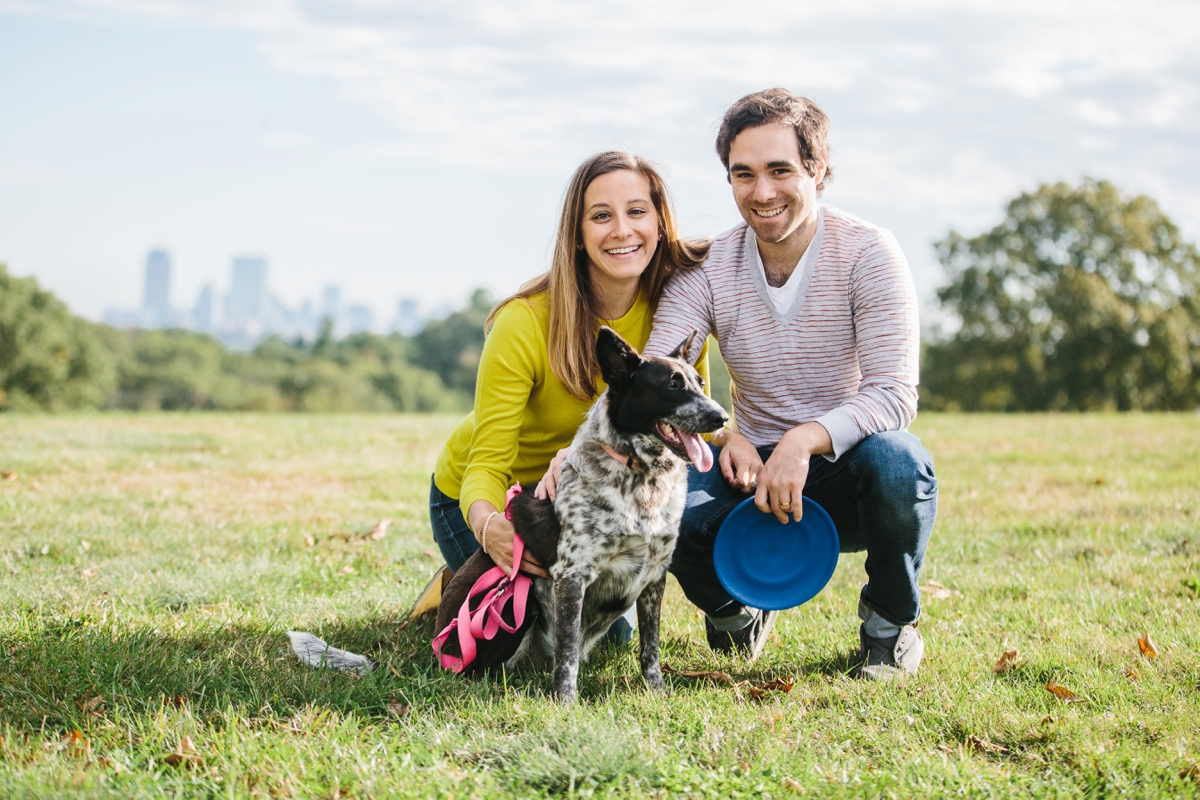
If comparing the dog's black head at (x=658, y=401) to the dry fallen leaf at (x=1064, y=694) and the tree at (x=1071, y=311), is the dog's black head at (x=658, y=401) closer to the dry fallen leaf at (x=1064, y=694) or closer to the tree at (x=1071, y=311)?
the dry fallen leaf at (x=1064, y=694)

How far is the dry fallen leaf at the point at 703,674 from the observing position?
3.43 m

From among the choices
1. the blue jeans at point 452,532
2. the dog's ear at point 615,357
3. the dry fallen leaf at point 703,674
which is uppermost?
the dog's ear at point 615,357

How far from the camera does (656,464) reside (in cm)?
321

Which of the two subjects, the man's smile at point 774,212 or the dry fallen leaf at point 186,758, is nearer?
the dry fallen leaf at point 186,758

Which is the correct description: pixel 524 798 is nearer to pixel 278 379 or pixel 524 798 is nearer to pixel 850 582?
pixel 850 582

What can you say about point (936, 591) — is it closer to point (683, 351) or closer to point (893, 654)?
point (893, 654)

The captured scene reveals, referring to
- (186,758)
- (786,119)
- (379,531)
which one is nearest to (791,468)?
(786,119)

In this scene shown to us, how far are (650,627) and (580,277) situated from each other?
4.57ft

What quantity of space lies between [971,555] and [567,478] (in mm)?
3053

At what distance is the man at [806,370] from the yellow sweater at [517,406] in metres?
0.31

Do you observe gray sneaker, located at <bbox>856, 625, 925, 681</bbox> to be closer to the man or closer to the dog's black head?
the man

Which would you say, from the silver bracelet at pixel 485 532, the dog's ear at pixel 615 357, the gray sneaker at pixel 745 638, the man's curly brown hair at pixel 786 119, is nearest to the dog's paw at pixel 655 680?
the gray sneaker at pixel 745 638

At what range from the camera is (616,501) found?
3154mm

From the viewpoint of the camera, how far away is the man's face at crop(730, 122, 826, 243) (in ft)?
11.5
